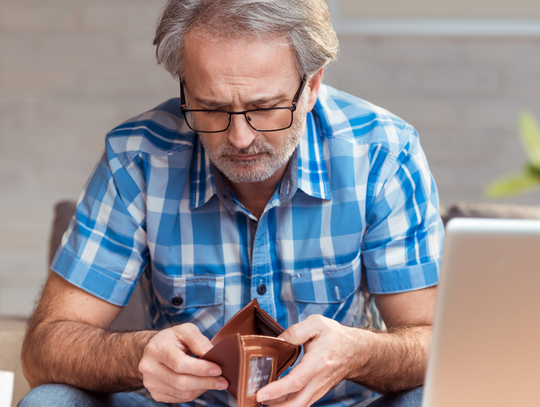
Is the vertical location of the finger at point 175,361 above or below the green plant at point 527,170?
→ below

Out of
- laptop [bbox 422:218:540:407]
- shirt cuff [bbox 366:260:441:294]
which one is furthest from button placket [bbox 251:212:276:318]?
laptop [bbox 422:218:540:407]

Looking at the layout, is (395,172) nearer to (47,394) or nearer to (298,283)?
(298,283)

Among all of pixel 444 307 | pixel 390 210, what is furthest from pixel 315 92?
pixel 444 307

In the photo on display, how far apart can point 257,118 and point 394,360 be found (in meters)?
0.54

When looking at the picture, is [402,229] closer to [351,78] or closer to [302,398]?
[302,398]

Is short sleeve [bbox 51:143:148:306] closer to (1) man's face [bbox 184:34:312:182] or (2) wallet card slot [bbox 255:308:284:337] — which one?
(1) man's face [bbox 184:34:312:182]

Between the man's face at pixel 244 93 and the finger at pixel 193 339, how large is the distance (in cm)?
37

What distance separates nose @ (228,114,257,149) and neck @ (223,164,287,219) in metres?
0.17

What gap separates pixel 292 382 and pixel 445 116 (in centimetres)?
206

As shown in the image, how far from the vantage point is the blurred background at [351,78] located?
8.18 feet

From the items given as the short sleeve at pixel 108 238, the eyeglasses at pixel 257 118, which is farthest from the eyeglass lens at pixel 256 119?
the short sleeve at pixel 108 238

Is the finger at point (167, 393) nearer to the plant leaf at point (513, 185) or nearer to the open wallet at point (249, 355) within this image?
the open wallet at point (249, 355)

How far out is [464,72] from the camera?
2.52 m

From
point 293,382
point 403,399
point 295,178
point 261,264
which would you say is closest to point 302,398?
point 293,382
